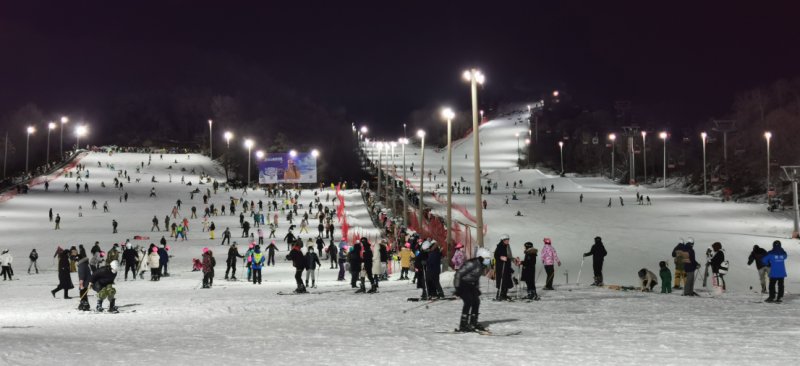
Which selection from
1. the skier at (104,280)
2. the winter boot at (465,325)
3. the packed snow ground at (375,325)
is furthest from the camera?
the skier at (104,280)

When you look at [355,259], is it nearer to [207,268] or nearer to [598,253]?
[207,268]

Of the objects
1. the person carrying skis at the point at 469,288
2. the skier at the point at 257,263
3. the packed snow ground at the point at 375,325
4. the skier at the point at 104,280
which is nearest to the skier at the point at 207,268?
the packed snow ground at the point at 375,325

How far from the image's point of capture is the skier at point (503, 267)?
1698 cm

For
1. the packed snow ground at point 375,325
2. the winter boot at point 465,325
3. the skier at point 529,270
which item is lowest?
the packed snow ground at point 375,325

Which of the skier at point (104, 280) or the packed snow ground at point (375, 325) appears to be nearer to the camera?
the packed snow ground at point (375, 325)

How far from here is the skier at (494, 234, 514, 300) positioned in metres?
17.0

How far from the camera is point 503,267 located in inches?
674

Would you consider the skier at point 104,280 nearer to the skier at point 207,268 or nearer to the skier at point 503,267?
the skier at point 207,268

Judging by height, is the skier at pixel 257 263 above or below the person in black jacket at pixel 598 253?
below

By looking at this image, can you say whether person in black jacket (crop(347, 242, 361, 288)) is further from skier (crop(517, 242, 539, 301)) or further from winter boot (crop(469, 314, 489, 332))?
winter boot (crop(469, 314, 489, 332))

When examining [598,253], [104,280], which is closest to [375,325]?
[104,280]

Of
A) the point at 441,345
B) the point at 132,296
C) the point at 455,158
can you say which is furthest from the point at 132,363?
the point at 455,158

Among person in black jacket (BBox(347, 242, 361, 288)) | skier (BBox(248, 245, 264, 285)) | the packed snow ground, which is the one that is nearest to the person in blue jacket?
the packed snow ground

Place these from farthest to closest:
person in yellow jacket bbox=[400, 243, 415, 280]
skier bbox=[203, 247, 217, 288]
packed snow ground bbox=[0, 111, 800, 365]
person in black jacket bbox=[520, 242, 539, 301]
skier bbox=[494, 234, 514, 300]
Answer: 1. person in yellow jacket bbox=[400, 243, 415, 280]
2. skier bbox=[203, 247, 217, 288]
3. person in black jacket bbox=[520, 242, 539, 301]
4. skier bbox=[494, 234, 514, 300]
5. packed snow ground bbox=[0, 111, 800, 365]
